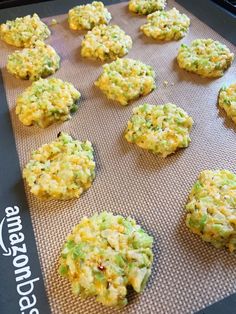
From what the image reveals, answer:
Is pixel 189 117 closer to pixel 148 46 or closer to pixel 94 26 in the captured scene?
pixel 148 46

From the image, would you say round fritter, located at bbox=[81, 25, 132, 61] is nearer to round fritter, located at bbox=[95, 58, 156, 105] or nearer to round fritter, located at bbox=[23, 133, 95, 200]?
round fritter, located at bbox=[95, 58, 156, 105]

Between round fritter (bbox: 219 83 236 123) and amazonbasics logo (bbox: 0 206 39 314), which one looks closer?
amazonbasics logo (bbox: 0 206 39 314)

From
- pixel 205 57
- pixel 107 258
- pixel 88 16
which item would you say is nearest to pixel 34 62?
pixel 88 16

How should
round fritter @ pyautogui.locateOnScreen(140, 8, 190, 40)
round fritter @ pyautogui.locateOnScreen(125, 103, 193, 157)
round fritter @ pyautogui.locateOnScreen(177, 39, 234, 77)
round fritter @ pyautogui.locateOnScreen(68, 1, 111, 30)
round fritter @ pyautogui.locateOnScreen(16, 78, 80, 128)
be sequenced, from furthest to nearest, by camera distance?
round fritter @ pyautogui.locateOnScreen(68, 1, 111, 30)
round fritter @ pyautogui.locateOnScreen(140, 8, 190, 40)
round fritter @ pyautogui.locateOnScreen(177, 39, 234, 77)
round fritter @ pyautogui.locateOnScreen(16, 78, 80, 128)
round fritter @ pyautogui.locateOnScreen(125, 103, 193, 157)

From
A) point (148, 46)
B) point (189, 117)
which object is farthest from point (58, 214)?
point (148, 46)

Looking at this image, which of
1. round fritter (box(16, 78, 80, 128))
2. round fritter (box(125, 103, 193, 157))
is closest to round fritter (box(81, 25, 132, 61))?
round fritter (box(16, 78, 80, 128))

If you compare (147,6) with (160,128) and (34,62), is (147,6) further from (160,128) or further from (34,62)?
(160,128)

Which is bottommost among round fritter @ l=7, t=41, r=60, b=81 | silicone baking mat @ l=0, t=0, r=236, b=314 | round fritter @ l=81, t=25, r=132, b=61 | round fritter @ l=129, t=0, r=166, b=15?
silicone baking mat @ l=0, t=0, r=236, b=314
